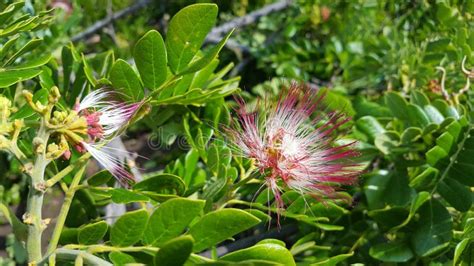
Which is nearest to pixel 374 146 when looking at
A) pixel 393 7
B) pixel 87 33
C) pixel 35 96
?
pixel 35 96

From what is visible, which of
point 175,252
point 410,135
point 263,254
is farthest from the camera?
point 410,135

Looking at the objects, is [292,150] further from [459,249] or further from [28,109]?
[28,109]

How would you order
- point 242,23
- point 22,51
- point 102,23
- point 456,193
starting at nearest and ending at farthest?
1. point 22,51
2. point 456,193
3. point 102,23
4. point 242,23

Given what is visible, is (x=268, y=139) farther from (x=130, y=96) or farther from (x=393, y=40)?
(x=393, y=40)

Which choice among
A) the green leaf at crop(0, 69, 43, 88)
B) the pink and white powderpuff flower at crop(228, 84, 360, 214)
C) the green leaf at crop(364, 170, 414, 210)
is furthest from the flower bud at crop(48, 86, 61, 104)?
the green leaf at crop(364, 170, 414, 210)

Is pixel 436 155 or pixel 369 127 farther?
pixel 369 127

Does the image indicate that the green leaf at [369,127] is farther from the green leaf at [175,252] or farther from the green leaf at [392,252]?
the green leaf at [175,252]

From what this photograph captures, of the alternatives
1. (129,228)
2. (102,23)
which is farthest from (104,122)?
(102,23)

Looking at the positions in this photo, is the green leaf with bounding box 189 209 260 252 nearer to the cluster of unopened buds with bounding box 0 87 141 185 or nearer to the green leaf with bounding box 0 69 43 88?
the cluster of unopened buds with bounding box 0 87 141 185
